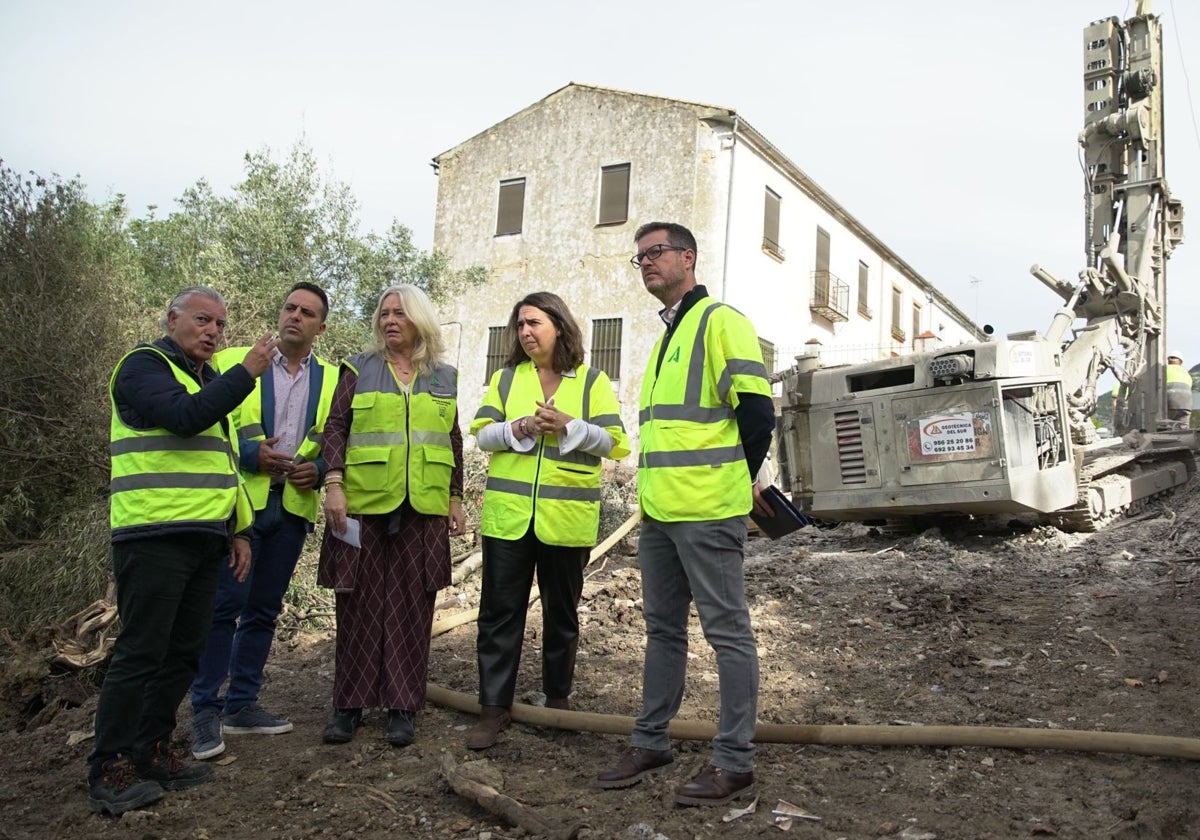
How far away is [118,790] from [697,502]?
2423 millimetres

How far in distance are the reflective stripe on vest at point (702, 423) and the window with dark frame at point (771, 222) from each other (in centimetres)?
1662

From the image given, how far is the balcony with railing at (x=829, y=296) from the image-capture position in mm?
22062

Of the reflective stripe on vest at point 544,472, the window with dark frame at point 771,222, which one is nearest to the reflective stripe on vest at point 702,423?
the reflective stripe on vest at point 544,472

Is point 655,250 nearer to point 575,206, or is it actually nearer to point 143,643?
point 143,643

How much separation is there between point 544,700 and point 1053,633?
3325 mm

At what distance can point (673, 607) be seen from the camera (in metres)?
3.80

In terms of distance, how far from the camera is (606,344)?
771 inches

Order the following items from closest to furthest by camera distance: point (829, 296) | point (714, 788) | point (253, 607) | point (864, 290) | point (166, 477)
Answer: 1. point (714, 788)
2. point (166, 477)
3. point (253, 607)
4. point (829, 296)
5. point (864, 290)

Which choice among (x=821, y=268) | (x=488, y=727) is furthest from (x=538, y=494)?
(x=821, y=268)

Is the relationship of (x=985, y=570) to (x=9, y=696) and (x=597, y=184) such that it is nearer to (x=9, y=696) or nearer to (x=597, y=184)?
(x=9, y=696)

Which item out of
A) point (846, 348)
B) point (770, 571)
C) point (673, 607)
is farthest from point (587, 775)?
point (846, 348)

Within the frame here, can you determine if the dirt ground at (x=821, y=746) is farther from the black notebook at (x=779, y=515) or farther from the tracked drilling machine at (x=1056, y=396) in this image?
the tracked drilling machine at (x=1056, y=396)

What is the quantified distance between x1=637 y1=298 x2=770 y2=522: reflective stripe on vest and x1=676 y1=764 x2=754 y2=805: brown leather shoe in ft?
3.01

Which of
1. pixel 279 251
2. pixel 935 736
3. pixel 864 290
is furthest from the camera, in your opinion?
pixel 864 290
